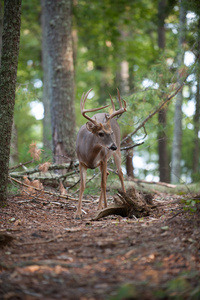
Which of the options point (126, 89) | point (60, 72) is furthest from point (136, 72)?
point (126, 89)

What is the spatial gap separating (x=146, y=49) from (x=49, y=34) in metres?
7.82

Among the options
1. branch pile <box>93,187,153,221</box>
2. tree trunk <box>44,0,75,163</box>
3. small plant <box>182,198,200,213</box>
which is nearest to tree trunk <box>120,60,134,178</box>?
tree trunk <box>44,0,75,163</box>

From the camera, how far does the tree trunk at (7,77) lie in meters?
5.56

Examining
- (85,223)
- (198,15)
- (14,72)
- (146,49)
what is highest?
(146,49)

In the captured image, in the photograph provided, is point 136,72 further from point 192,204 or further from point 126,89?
point 126,89

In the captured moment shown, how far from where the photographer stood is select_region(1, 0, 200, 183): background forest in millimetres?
8125

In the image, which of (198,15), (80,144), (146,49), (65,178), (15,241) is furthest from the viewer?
(146,49)

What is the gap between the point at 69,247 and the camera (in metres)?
3.57

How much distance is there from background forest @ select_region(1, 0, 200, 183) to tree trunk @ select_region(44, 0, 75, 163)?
19.7 inches

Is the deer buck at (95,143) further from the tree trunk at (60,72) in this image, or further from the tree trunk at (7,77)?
the tree trunk at (60,72)

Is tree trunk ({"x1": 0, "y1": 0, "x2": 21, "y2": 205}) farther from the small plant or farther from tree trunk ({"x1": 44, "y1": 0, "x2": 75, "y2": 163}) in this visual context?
tree trunk ({"x1": 44, "y1": 0, "x2": 75, "y2": 163})

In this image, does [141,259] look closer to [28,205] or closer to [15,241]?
[15,241]

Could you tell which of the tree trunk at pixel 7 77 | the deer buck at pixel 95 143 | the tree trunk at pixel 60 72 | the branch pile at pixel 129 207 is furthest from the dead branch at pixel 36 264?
the tree trunk at pixel 60 72

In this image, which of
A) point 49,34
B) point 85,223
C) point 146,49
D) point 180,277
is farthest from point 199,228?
point 146,49
